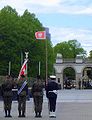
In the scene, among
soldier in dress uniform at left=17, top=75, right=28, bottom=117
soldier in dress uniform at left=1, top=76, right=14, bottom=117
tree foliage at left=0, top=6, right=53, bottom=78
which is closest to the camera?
soldier in dress uniform at left=17, top=75, right=28, bottom=117

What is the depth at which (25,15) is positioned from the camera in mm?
91562

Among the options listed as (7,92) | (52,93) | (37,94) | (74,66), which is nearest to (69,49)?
(74,66)

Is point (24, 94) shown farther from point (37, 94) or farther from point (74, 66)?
point (74, 66)

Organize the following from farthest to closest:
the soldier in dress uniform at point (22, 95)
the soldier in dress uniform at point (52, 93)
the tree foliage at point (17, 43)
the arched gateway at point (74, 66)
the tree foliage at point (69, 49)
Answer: the tree foliage at point (69, 49), the arched gateway at point (74, 66), the tree foliage at point (17, 43), the soldier in dress uniform at point (22, 95), the soldier in dress uniform at point (52, 93)

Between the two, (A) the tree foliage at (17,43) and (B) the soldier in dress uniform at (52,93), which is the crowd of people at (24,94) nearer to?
(B) the soldier in dress uniform at (52,93)

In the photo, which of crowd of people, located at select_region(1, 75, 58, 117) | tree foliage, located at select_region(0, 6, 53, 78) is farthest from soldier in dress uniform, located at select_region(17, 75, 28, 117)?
tree foliage, located at select_region(0, 6, 53, 78)

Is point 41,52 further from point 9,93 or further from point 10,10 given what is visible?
point 9,93

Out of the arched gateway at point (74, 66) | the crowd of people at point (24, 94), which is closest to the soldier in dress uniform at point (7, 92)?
the crowd of people at point (24, 94)

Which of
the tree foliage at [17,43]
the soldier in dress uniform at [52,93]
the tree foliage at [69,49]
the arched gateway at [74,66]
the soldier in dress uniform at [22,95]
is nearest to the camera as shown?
the soldier in dress uniform at [52,93]

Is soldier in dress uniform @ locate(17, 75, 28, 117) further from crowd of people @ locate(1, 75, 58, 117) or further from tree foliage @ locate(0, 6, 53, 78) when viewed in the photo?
tree foliage @ locate(0, 6, 53, 78)

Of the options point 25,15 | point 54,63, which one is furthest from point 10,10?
point 54,63

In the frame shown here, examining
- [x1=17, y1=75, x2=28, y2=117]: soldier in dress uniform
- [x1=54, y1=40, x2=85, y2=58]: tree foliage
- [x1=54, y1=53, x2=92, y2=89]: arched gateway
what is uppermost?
[x1=54, y1=40, x2=85, y2=58]: tree foliage

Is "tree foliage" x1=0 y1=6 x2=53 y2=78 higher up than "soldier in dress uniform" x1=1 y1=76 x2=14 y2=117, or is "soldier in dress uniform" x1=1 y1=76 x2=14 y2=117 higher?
"tree foliage" x1=0 y1=6 x2=53 y2=78

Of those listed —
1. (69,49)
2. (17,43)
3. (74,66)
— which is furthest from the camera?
(69,49)
